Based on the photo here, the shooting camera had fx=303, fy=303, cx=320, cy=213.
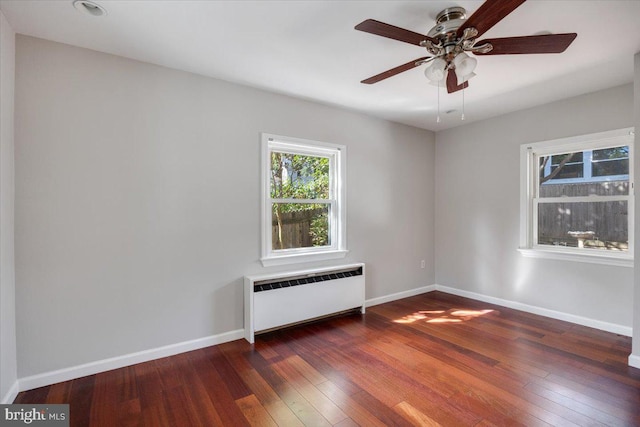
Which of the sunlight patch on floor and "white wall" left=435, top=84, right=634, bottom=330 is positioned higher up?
"white wall" left=435, top=84, right=634, bottom=330

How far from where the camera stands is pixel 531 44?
1783 mm

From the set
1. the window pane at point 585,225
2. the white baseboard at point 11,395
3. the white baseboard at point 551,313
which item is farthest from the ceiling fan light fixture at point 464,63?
the white baseboard at point 11,395

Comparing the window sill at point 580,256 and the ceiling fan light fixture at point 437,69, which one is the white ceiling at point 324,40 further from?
the window sill at point 580,256

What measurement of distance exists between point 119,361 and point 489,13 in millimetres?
3468

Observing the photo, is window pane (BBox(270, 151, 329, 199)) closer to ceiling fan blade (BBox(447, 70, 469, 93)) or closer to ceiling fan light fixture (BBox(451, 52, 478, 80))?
ceiling fan blade (BBox(447, 70, 469, 93))

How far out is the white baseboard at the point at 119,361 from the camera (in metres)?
2.20

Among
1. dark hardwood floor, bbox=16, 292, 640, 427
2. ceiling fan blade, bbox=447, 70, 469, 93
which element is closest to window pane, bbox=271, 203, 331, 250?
dark hardwood floor, bbox=16, 292, 640, 427

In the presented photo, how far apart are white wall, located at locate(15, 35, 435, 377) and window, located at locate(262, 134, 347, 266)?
0.54ft

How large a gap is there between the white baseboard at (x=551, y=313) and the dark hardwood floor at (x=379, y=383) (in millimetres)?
129

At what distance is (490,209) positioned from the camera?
165 inches

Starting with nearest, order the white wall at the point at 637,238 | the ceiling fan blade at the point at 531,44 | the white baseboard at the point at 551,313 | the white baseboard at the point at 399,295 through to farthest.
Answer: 1. the ceiling fan blade at the point at 531,44
2. the white wall at the point at 637,238
3. the white baseboard at the point at 551,313
4. the white baseboard at the point at 399,295

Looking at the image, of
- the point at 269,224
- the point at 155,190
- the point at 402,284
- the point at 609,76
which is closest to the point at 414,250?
the point at 402,284

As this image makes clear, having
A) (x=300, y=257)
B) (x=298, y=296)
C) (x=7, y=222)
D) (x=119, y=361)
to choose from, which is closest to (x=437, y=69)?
(x=300, y=257)

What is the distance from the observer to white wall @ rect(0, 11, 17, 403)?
6.32 feet
